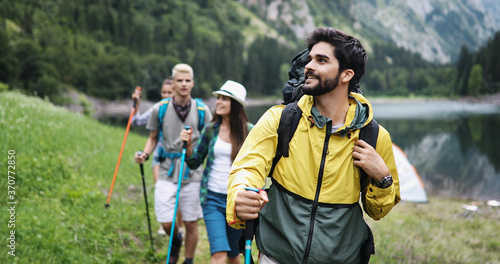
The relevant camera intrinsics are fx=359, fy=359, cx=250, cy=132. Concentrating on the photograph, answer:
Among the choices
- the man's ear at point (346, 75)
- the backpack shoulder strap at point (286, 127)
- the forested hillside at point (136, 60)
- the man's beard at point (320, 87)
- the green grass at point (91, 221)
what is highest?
the forested hillside at point (136, 60)

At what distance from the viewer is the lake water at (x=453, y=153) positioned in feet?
63.1

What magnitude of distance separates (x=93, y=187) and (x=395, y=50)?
163 meters

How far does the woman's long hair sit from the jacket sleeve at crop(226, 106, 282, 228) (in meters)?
2.01

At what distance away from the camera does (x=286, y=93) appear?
2832 mm

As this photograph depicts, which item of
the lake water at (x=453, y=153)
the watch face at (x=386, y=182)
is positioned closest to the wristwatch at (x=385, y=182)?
the watch face at (x=386, y=182)

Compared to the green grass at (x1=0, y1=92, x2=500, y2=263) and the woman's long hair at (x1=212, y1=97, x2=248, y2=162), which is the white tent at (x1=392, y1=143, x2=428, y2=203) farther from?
the woman's long hair at (x1=212, y1=97, x2=248, y2=162)

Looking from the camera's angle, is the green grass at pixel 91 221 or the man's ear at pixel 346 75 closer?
the man's ear at pixel 346 75

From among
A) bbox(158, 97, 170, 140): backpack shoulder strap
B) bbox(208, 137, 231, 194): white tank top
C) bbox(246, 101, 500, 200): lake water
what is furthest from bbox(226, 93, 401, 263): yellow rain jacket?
bbox(246, 101, 500, 200): lake water

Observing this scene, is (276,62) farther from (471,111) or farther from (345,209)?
(345,209)

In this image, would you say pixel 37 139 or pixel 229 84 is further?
pixel 37 139

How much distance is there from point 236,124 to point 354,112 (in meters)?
2.29

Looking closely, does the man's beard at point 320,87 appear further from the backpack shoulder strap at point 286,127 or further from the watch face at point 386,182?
the watch face at point 386,182

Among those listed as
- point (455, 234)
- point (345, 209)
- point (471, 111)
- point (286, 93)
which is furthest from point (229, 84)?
point (471, 111)

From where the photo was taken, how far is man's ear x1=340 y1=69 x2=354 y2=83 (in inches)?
96.9
